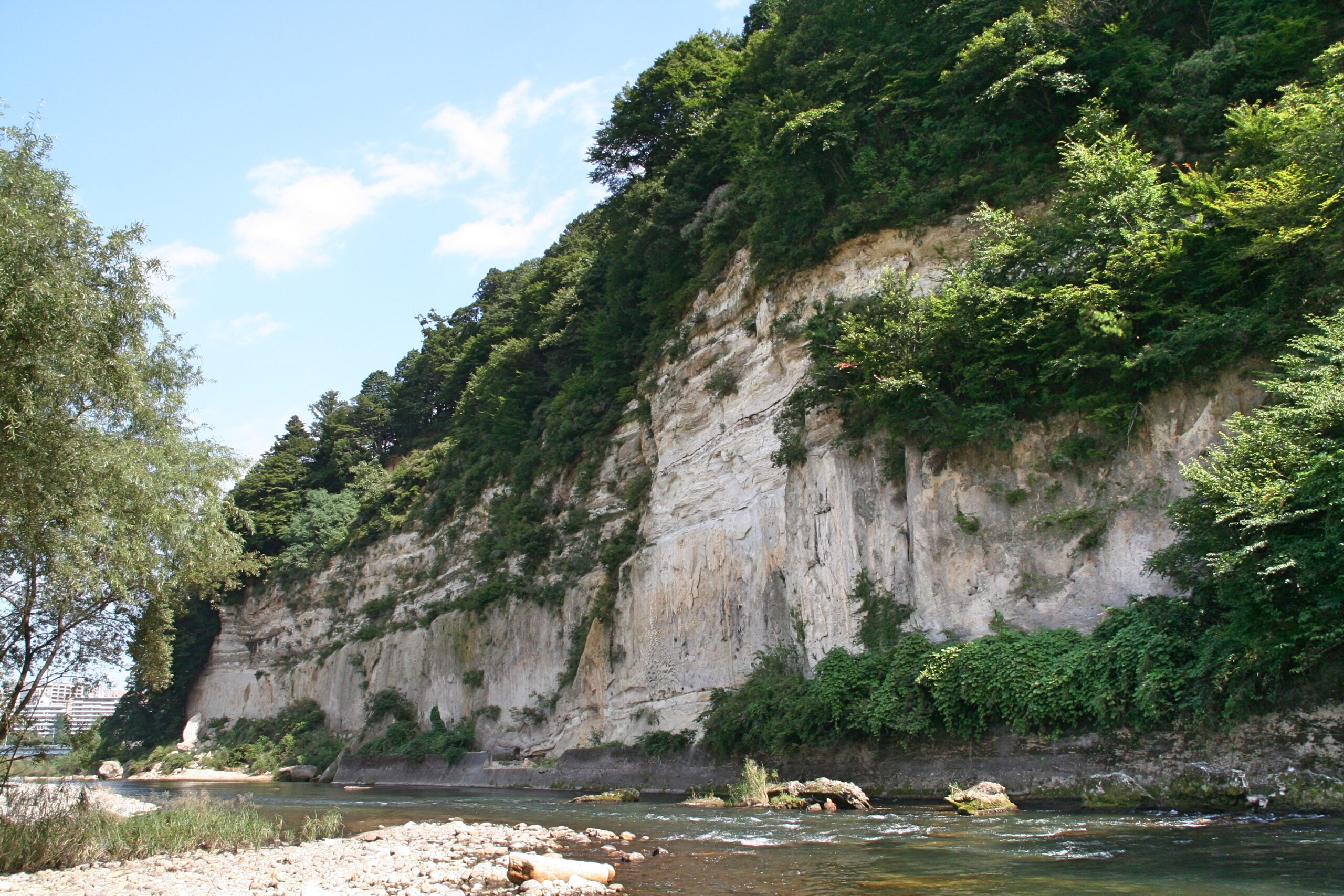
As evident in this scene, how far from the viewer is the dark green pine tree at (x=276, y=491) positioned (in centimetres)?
6028

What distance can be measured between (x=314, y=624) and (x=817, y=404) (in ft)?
132

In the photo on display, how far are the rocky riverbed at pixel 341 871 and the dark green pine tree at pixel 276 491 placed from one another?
4849 cm

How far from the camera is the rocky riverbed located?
1027 cm

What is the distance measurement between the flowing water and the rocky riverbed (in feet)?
4.17

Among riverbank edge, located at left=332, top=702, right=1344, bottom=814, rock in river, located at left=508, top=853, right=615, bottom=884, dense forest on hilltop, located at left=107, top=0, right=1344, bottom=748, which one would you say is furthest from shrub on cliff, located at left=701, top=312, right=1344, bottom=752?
rock in river, located at left=508, top=853, right=615, bottom=884

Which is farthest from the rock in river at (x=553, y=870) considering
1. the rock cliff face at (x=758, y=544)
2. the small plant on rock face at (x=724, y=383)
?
the small plant on rock face at (x=724, y=383)

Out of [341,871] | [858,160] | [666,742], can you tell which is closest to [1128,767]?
[341,871]

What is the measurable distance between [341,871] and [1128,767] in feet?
42.1

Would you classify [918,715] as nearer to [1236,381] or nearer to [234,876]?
[1236,381]

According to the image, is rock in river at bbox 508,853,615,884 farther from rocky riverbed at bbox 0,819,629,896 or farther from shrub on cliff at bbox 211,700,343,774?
shrub on cliff at bbox 211,700,343,774

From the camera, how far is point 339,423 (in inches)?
2554

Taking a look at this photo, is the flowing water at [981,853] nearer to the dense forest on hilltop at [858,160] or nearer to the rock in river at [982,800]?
the rock in river at [982,800]

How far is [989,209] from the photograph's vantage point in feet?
73.8

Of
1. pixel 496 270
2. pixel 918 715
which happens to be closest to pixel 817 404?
pixel 918 715
